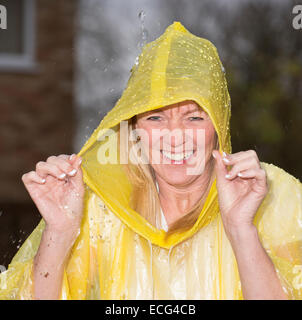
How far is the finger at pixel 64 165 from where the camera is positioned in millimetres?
1722

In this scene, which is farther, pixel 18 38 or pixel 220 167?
pixel 18 38

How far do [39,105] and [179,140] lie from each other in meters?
5.27

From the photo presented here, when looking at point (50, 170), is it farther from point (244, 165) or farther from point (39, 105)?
point (39, 105)

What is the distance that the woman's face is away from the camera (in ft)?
6.21

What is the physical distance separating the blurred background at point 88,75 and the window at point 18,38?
12 millimetres

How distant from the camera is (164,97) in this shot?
1.81 m

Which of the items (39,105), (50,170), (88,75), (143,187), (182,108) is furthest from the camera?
(88,75)

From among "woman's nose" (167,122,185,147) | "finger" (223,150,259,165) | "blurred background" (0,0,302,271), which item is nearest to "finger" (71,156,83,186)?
"woman's nose" (167,122,185,147)

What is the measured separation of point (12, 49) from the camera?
700 centimetres

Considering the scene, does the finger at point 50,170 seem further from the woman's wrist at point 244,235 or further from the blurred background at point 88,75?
the blurred background at point 88,75

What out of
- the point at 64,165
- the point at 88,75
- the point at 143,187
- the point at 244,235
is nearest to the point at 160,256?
the point at 143,187

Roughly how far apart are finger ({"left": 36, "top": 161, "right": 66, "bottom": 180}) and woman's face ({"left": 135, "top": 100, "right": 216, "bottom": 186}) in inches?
14.6

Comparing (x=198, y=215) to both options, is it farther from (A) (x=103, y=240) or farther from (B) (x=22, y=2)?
(B) (x=22, y=2)
